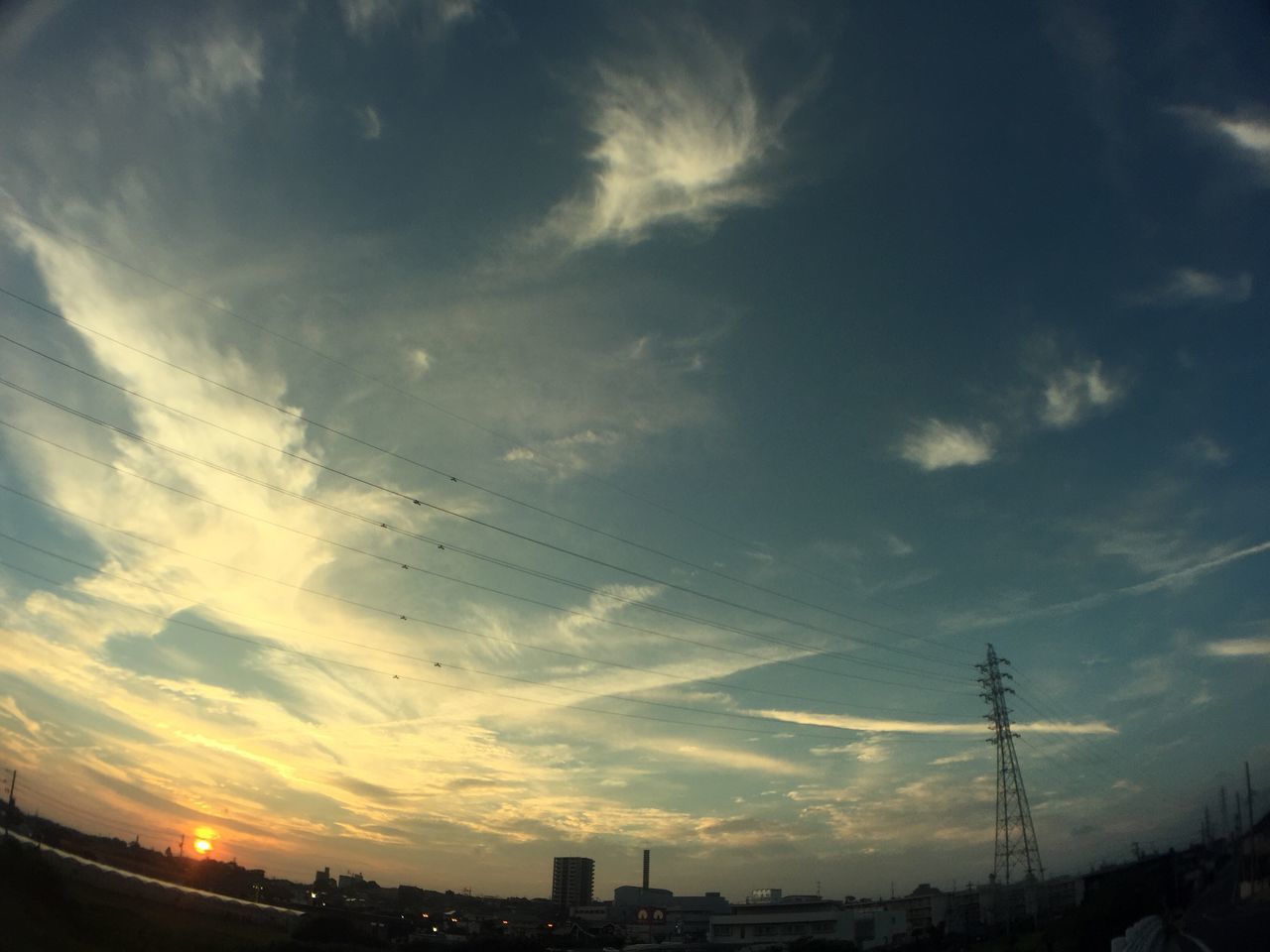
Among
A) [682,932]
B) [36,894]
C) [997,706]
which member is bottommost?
[682,932]

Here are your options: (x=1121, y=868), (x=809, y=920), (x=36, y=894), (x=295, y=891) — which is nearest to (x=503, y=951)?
(x=295, y=891)

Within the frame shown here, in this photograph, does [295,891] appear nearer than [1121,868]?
No

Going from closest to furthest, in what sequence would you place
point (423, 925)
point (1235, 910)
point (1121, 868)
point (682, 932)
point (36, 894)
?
point (36, 894), point (1235, 910), point (1121, 868), point (423, 925), point (682, 932)

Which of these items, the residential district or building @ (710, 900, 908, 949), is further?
building @ (710, 900, 908, 949)

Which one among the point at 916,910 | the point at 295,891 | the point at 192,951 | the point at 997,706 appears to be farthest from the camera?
the point at 916,910

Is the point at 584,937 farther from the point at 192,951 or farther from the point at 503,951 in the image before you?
the point at 192,951

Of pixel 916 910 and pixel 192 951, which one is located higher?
pixel 192 951

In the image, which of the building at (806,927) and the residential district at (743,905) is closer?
the residential district at (743,905)

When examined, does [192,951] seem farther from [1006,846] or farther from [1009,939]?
[1006,846]
